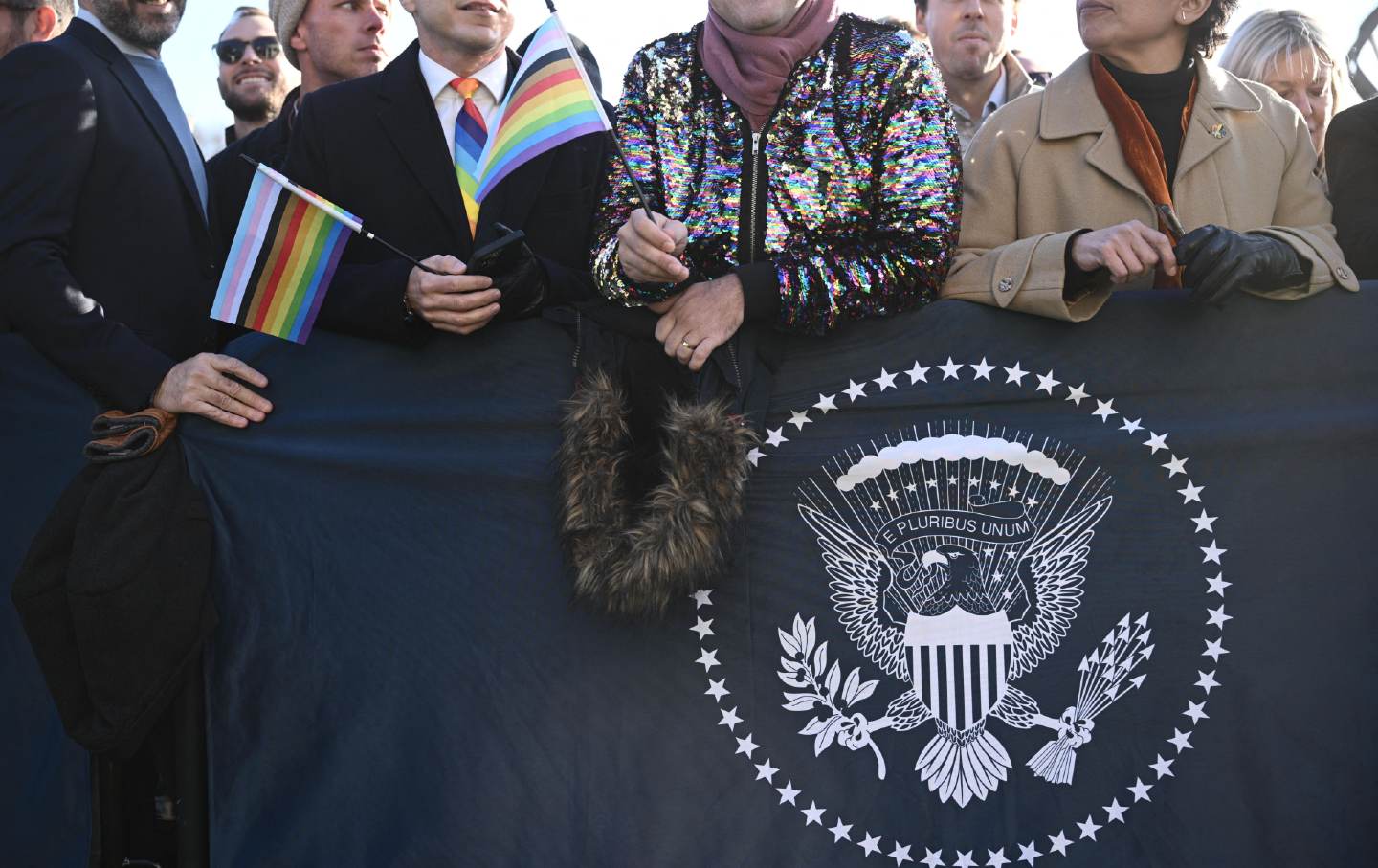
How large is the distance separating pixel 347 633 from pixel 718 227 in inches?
49.1

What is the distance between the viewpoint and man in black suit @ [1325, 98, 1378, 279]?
3.53m

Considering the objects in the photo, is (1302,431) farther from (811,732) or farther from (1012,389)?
(811,732)

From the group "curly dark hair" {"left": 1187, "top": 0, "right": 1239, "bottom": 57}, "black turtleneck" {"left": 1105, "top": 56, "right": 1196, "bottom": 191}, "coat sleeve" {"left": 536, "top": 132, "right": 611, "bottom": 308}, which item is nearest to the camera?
"coat sleeve" {"left": 536, "top": 132, "right": 611, "bottom": 308}

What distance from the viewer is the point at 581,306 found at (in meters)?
3.37

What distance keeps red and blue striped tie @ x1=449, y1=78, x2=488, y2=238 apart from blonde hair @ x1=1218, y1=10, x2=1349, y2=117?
7.64 ft

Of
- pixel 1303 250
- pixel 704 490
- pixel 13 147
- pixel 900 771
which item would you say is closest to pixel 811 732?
pixel 900 771

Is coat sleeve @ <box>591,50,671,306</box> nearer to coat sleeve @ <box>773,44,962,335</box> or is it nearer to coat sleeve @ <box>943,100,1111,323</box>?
coat sleeve @ <box>773,44,962,335</box>

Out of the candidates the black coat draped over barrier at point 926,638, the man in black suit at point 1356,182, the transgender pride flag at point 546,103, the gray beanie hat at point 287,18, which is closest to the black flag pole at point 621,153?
the transgender pride flag at point 546,103

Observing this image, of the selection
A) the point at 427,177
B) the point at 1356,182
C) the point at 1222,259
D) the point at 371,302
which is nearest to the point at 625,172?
the point at 427,177

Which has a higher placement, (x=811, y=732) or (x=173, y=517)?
(x=173, y=517)

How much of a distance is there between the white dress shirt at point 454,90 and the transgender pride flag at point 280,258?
570 millimetres

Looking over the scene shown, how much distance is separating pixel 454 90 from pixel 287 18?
144 cm

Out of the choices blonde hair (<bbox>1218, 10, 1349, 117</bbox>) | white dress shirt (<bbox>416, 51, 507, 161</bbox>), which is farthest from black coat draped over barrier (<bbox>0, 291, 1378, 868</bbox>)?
blonde hair (<bbox>1218, 10, 1349, 117</bbox>)

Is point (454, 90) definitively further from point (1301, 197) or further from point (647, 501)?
point (1301, 197)
